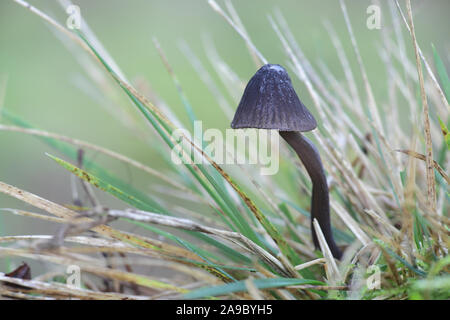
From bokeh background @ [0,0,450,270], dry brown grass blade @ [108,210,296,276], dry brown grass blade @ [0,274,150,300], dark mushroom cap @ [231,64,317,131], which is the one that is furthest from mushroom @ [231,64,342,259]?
bokeh background @ [0,0,450,270]

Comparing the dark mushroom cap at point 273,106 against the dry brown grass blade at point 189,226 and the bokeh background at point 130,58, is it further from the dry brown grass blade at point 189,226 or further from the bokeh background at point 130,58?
the bokeh background at point 130,58

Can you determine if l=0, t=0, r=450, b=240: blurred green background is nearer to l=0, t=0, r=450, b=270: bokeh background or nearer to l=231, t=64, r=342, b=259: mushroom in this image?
l=0, t=0, r=450, b=270: bokeh background

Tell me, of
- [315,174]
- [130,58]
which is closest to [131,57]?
[130,58]

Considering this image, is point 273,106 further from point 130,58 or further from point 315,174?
point 130,58

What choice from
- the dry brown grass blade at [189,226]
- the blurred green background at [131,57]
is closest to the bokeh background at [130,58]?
the blurred green background at [131,57]

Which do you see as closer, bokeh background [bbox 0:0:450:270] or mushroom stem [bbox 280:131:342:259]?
mushroom stem [bbox 280:131:342:259]
